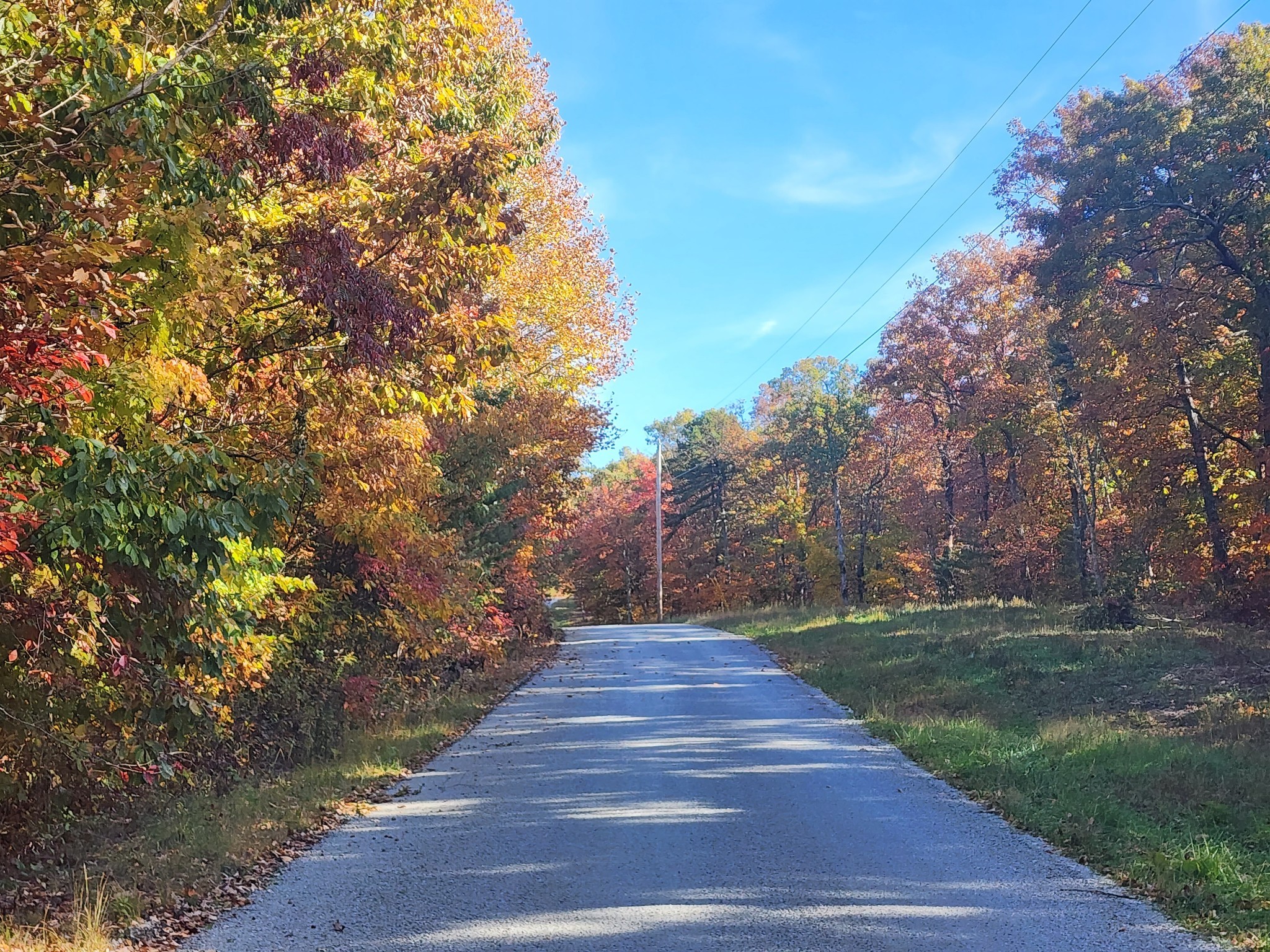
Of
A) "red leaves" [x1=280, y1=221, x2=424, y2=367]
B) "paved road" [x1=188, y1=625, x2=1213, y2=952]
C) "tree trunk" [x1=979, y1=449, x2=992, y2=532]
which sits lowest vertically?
"paved road" [x1=188, y1=625, x2=1213, y2=952]

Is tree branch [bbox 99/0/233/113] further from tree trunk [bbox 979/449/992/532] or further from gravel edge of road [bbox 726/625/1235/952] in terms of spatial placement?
tree trunk [bbox 979/449/992/532]

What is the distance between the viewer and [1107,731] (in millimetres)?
10578

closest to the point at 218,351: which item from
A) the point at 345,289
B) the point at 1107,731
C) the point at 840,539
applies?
the point at 345,289

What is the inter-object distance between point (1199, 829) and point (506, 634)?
47.6ft

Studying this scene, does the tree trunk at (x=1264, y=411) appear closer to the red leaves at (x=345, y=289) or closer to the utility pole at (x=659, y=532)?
the red leaves at (x=345, y=289)

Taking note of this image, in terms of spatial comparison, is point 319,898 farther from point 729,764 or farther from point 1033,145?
point 1033,145

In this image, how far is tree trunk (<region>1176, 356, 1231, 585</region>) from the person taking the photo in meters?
19.7

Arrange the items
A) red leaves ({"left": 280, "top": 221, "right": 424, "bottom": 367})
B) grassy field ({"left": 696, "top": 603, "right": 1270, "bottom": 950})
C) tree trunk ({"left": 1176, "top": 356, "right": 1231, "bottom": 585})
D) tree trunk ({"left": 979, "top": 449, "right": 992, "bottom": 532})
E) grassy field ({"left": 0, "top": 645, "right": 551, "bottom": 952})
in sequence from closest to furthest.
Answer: grassy field ({"left": 0, "top": 645, "right": 551, "bottom": 952})
grassy field ({"left": 696, "top": 603, "right": 1270, "bottom": 950})
red leaves ({"left": 280, "top": 221, "right": 424, "bottom": 367})
tree trunk ({"left": 1176, "top": 356, "right": 1231, "bottom": 585})
tree trunk ({"left": 979, "top": 449, "right": 992, "bottom": 532})

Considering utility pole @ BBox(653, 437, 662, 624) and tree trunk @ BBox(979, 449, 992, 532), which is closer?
tree trunk @ BBox(979, 449, 992, 532)

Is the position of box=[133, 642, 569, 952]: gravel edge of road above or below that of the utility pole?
below

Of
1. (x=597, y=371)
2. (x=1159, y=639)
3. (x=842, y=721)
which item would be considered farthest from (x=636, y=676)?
(x=1159, y=639)

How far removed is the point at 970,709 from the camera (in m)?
13.0

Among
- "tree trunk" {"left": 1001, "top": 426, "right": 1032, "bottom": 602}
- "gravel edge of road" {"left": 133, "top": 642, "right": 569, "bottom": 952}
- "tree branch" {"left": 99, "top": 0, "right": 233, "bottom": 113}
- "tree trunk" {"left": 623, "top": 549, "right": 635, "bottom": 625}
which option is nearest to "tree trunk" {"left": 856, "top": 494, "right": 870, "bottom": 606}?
"tree trunk" {"left": 1001, "top": 426, "right": 1032, "bottom": 602}

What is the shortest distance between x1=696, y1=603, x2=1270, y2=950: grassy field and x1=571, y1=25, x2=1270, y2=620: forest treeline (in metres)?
3.39
